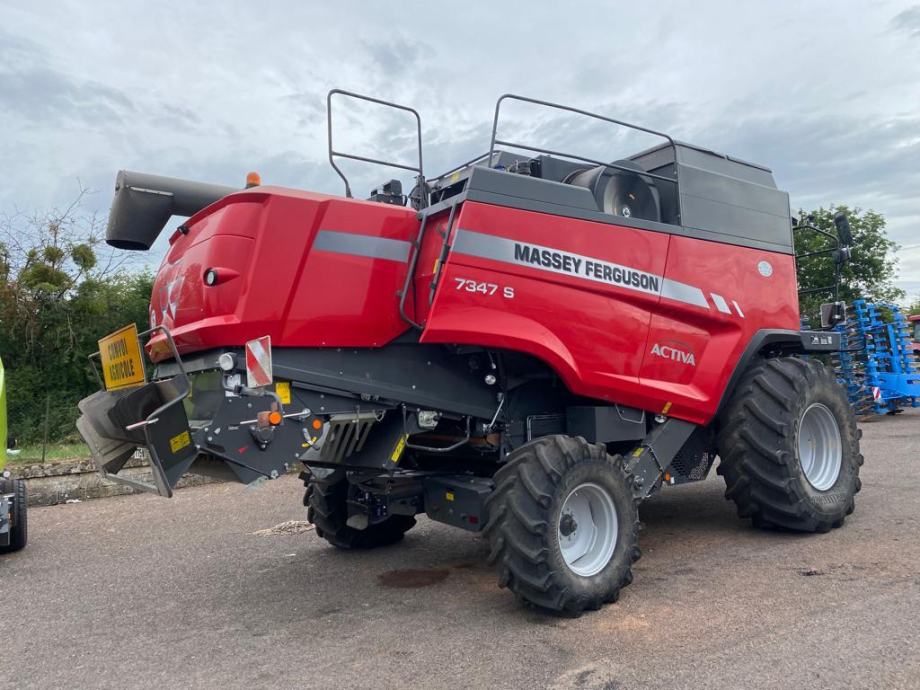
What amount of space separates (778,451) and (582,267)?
2.19 meters

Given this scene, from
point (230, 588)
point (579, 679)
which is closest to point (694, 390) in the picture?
point (579, 679)

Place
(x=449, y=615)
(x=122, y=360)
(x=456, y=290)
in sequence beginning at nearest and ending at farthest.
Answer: (x=456, y=290), (x=449, y=615), (x=122, y=360)

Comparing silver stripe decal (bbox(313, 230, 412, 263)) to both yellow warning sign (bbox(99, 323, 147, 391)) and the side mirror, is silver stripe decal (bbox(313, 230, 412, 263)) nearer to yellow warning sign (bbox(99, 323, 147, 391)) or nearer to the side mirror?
yellow warning sign (bbox(99, 323, 147, 391))

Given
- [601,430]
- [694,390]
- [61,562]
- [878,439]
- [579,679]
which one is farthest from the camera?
[878,439]

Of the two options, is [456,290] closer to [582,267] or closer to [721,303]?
[582,267]

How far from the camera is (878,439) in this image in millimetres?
11828

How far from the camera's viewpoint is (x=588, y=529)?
15.5ft

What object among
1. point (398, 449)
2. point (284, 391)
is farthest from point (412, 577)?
point (284, 391)

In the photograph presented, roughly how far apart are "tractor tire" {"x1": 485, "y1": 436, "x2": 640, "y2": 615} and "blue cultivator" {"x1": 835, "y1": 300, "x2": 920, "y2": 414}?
472 inches

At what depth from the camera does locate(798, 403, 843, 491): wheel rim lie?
6109mm

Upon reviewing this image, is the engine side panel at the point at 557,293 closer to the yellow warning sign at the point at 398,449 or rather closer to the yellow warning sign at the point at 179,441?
the yellow warning sign at the point at 398,449

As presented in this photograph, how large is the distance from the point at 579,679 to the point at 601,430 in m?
1.92

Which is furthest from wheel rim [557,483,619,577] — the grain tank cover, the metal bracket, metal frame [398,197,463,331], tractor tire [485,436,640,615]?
the grain tank cover

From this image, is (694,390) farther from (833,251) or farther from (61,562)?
(61,562)
